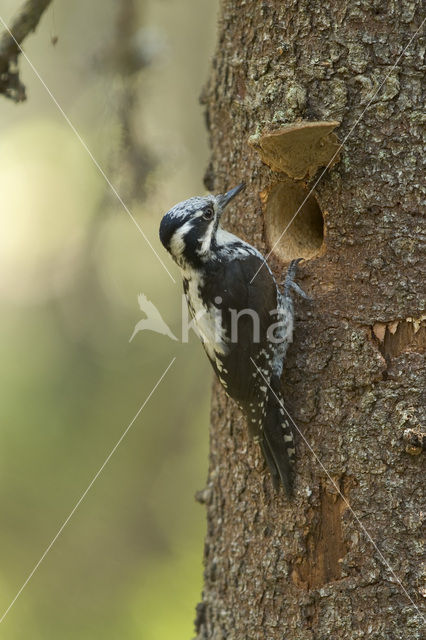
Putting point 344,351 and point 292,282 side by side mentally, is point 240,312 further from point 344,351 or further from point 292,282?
point 344,351

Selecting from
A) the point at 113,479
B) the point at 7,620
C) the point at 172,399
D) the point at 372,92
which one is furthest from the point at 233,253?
the point at 7,620

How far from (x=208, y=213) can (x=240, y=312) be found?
1.82 feet

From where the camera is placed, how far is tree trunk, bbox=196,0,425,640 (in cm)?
295

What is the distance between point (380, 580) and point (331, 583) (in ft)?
0.74

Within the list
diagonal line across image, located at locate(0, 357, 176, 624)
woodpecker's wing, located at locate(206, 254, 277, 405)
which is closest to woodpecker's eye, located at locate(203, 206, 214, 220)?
woodpecker's wing, located at locate(206, 254, 277, 405)

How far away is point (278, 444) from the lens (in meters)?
3.24

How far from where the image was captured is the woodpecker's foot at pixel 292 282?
11.0 ft

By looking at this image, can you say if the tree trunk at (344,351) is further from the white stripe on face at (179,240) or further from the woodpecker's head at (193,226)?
the white stripe on face at (179,240)

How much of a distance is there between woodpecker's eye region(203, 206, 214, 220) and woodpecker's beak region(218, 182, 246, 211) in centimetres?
8

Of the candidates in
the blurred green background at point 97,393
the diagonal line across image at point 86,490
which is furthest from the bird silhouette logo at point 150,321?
the diagonal line across image at point 86,490

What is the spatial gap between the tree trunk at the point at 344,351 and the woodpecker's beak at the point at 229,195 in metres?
0.15

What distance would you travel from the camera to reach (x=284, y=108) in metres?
3.27

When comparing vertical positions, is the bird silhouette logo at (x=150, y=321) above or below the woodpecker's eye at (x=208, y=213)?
below

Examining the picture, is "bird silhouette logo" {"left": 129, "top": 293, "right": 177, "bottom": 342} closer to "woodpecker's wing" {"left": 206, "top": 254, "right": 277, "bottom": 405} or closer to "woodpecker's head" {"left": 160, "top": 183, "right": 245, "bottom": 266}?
"woodpecker's head" {"left": 160, "top": 183, "right": 245, "bottom": 266}
